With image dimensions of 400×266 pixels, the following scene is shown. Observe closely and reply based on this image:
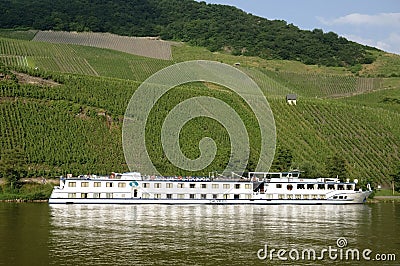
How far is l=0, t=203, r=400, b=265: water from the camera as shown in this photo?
3058cm

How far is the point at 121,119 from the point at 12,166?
851 inches

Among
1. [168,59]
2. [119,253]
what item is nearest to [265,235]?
[119,253]

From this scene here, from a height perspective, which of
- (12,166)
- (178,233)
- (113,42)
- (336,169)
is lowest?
(178,233)

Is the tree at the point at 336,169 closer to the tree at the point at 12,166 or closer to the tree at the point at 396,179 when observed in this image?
the tree at the point at 396,179

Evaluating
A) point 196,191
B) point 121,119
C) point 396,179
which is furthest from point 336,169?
point 121,119

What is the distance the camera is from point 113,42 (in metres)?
152

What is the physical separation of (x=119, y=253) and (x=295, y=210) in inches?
1002

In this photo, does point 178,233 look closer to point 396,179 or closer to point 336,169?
point 336,169

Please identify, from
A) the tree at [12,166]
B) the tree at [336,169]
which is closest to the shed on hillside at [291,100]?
the tree at [336,169]

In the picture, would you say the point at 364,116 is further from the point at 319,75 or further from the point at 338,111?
the point at 319,75

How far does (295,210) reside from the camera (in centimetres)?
5403

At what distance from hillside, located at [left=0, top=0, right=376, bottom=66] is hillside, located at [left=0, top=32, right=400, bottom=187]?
37.9 m

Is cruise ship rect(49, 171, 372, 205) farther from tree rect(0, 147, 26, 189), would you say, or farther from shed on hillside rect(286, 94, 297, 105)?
shed on hillside rect(286, 94, 297, 105)

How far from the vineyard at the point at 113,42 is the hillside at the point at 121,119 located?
54.6ft
